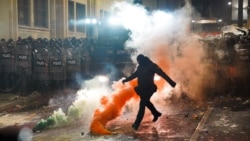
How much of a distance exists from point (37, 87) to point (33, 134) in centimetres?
655

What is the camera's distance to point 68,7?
27625mm

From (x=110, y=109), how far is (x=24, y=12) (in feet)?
44.7

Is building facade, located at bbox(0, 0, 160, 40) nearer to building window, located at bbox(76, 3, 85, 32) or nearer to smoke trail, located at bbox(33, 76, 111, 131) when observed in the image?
building window, located at bbox(76, 3, 85, 32)

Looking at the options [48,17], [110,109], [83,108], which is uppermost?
[48,17]

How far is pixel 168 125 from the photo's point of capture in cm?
942

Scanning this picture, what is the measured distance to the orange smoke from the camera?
874cm

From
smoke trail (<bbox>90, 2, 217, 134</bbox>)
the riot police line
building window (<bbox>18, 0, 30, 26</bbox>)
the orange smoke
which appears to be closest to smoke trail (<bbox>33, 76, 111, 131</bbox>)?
the orange smoke

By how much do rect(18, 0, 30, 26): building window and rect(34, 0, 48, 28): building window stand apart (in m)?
0.97

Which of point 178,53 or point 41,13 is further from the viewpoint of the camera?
point 41,13

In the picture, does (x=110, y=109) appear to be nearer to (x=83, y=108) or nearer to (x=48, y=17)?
(x=83, y=108)

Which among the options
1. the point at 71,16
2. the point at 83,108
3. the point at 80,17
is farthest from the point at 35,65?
the point at 80,17

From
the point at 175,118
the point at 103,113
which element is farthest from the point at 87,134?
the point at 175,118

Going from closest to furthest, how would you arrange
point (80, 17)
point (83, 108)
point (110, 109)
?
1. point (110, 109)
2. point (83, 108)
3. point (80, 17)

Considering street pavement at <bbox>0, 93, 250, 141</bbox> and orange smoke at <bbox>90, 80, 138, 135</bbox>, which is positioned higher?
orange smoke at <bbox>90, 80, 138, 135</bbox>
